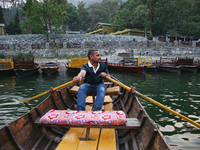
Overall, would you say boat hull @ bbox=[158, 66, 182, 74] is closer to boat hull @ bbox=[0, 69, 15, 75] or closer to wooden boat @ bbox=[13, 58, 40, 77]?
wooden boat @ bbox=[13, 58, 40, 77]

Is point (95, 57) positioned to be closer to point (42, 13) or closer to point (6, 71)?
point (6, 71)

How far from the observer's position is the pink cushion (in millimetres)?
2369

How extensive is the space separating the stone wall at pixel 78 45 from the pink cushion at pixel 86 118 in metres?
23.2

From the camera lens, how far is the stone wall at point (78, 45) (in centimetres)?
2469

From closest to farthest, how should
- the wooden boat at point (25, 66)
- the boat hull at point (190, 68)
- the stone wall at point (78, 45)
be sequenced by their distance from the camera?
1. the wooden boat at point (25, 66)
2. the boat hull at point (190, 68)
3. the stone wall at point (78, 45)

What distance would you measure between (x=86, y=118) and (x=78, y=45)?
26.3 m

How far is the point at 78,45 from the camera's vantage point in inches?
1083

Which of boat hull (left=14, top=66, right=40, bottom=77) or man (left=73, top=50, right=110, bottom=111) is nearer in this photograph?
man (left=73, top=50, right=110, bottom=111)

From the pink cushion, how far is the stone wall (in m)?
23.2

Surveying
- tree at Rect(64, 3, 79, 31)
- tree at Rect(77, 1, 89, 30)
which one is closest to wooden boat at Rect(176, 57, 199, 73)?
tree at Rect(64, 3, 79, 31)

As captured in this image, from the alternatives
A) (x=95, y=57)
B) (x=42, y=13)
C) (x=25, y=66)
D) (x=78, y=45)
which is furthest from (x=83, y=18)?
(x=95, y=57)

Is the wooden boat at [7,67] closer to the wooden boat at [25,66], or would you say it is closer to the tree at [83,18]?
the wooden boat at [25,66]

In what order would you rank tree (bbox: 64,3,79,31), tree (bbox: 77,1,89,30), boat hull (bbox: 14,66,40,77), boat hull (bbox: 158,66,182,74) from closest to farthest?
1. boat hull (bbox: 14,66,40,77)
2. boat hull (bbox: 158,66,182,74)
3. tree (bbox: 64,3,79,31)
4. tree (bbox: 77,1,89,30)

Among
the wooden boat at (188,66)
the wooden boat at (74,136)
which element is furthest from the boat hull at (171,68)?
the wooden boat at (74,136)
